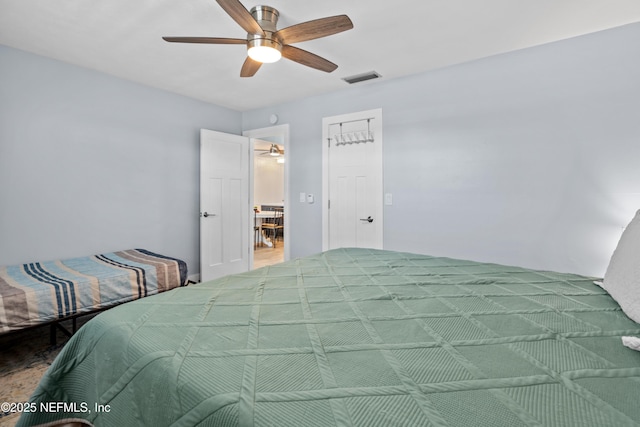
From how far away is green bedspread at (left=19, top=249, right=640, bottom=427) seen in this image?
2.10 feet

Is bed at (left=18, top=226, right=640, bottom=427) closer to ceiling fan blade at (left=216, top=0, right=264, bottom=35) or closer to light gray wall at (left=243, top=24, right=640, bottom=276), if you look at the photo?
light gray wall at (left=243, top=24, right=640, bottom=276)

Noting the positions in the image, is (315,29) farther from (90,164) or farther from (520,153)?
(90,164)

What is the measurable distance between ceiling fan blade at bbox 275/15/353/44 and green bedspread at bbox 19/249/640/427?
1.52m

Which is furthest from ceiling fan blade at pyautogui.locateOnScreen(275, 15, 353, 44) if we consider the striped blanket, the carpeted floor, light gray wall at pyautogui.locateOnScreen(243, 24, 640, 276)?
the carpeted floor

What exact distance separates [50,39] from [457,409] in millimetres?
3762

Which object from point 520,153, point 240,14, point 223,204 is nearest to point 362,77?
point 520,153

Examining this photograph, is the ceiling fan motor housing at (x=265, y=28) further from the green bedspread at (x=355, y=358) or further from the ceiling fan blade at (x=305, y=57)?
the green bedspread at (x=355, y=358)

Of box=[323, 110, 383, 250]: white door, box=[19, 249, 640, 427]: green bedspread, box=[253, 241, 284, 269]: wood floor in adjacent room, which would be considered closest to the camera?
box=[19, 249, 640, 427]: green bedspread

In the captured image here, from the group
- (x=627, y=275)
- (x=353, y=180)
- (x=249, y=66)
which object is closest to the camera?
(x=627, y=275)

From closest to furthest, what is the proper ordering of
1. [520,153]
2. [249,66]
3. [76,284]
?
[76,284], [249,66], [520,153]

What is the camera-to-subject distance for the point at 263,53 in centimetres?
221

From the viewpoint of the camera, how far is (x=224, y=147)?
4383mm

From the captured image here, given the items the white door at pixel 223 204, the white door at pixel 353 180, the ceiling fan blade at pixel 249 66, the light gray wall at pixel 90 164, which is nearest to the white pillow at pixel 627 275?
the white door at pixel 353 180

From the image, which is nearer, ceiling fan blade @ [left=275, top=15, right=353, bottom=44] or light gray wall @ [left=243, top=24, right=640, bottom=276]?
ceiling fan blade @ [left=275, top=15, right=353, bottom=44]
